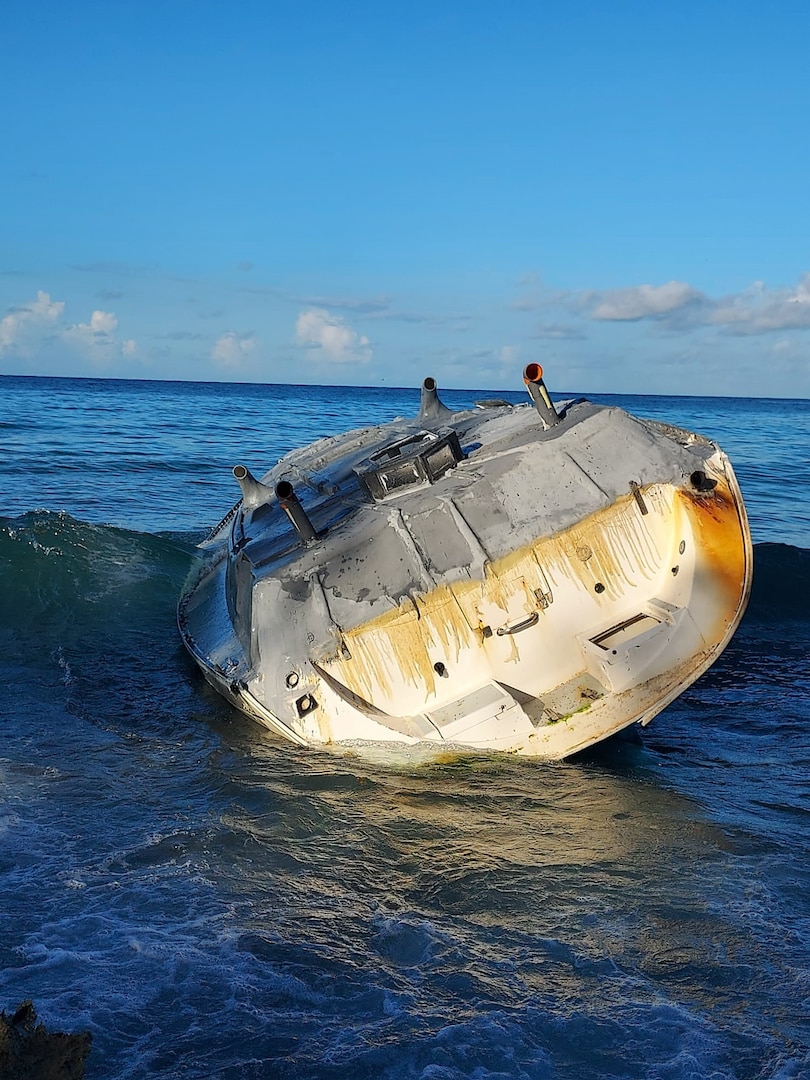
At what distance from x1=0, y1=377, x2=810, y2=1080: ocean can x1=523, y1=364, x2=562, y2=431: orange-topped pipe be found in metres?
2.70

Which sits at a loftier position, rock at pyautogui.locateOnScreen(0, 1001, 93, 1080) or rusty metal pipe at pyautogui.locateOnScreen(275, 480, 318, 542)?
rusty metal pipe at pyautogui.locateOnScreen(275, 480, 318, 542)

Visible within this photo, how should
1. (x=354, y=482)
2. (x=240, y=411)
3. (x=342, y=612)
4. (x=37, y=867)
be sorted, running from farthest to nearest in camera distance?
(x=240, y=411) → (x=354, y=482) → (x=342, y=612) → (x=37, y=867)

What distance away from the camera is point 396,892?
18.7ft

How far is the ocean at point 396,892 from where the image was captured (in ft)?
14.6

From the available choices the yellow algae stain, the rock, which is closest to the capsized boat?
the yellow algae stain

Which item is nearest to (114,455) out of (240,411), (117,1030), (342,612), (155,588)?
(155,588)

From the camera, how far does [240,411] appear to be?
56.6 metres

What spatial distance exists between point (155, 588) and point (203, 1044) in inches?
373

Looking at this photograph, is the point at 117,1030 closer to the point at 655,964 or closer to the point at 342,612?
the point at 655,964

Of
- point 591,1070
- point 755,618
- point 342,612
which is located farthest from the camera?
point 755,618

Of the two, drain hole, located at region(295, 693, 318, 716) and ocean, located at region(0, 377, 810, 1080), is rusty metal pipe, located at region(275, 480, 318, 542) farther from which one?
ocean, located at region(0, 377, 810, 1080)

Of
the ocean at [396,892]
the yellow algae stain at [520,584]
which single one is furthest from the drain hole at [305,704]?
the ocean at [396,892]

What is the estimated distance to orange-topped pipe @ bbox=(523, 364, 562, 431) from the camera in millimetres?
7410

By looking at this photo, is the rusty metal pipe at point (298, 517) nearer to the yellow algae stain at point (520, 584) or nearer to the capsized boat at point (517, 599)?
the capsized boat at point (517, 599)
